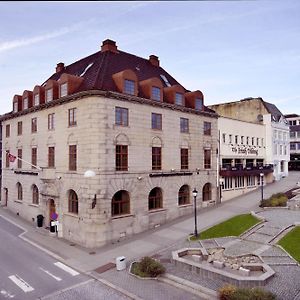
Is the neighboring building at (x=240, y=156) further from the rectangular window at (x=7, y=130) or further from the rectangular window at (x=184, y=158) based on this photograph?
the rectangular window at (x=7, y=130)

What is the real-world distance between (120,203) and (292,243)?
13573 mm

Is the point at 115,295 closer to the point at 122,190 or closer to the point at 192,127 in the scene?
the point at 122,190

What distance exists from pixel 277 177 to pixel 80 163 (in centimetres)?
3713

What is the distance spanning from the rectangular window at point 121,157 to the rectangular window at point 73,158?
383 cm

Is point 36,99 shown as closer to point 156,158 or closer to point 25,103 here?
point 25,103

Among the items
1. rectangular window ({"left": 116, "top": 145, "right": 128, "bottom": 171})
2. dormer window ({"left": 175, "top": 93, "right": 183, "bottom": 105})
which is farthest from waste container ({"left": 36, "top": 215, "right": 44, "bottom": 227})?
dormer window ({"left": 175, "top": 93, "right": 183, "bottom": 105})

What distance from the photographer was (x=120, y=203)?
1027 inches

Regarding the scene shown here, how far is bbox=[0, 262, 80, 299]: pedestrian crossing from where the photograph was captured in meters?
15.9

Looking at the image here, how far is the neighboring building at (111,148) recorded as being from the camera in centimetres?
2467

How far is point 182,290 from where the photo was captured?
15.6 m

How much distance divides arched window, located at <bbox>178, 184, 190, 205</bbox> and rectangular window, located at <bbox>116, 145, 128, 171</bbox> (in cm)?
822

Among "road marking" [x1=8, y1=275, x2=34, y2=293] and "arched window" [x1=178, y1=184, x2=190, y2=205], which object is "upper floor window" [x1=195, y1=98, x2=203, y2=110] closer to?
"arched window" [x1=178, y1=184, x2=190, y2=205]

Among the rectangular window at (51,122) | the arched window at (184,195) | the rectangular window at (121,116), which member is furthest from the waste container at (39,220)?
the arched window at (184,195)

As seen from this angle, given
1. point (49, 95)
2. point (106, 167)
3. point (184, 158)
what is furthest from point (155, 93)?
point (49, 95)
